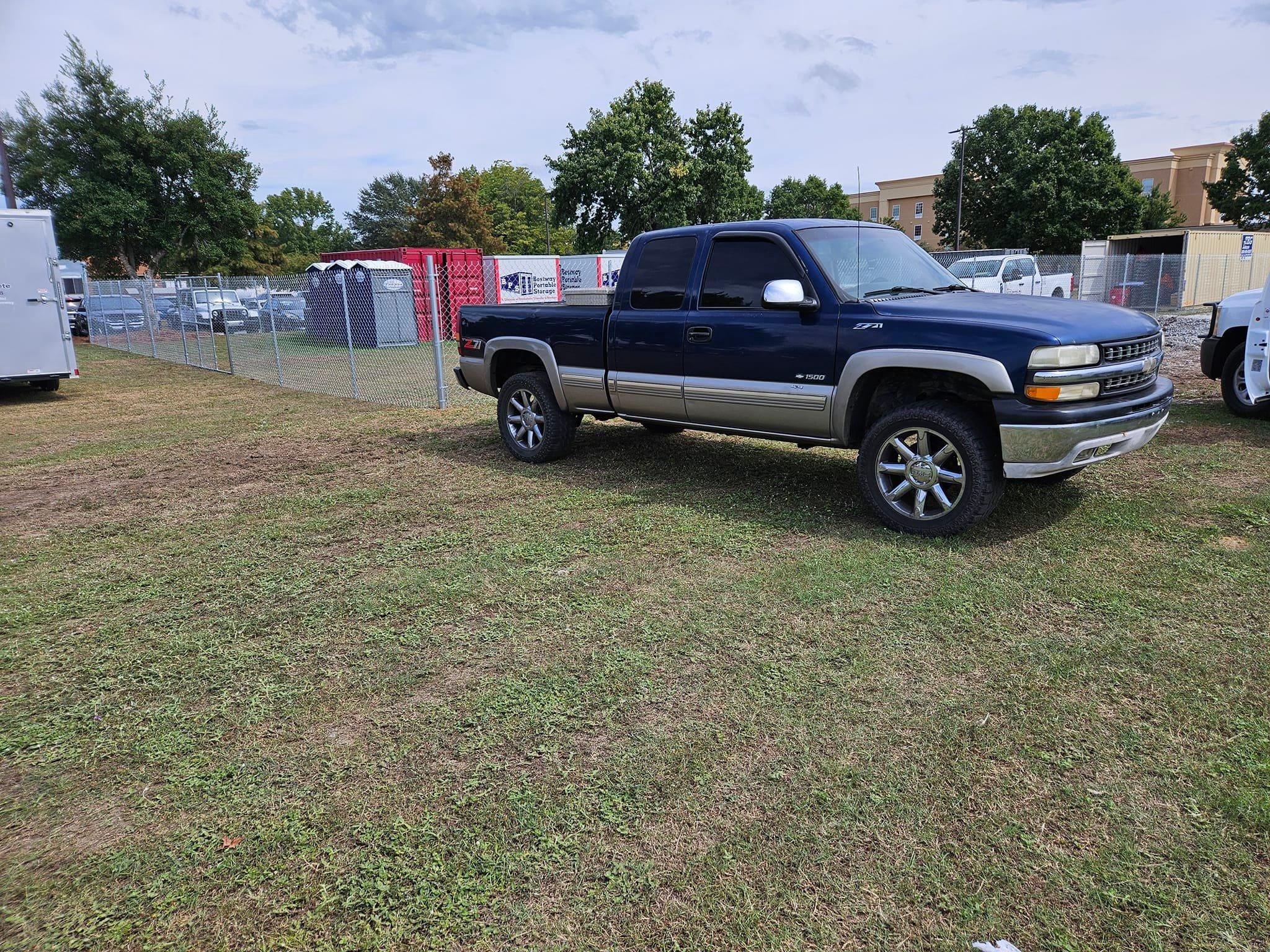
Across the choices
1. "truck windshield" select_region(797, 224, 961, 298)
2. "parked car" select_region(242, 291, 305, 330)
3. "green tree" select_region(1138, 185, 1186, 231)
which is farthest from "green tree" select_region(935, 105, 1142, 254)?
"truck windshield" select_region(797, 224, 961, 298)

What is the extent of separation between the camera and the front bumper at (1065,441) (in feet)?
15.6

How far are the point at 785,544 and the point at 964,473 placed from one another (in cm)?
118

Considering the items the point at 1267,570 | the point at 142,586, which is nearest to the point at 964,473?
the point at 1267,570

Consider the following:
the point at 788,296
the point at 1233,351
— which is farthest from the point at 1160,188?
the point at 788,296

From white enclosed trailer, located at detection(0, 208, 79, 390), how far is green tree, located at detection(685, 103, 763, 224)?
115ft

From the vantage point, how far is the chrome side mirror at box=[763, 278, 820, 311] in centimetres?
546

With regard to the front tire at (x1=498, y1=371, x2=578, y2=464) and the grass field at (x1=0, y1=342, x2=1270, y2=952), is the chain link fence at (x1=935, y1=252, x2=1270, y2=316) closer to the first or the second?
the front tire at (x1=498, y1=371, x2=578, y2=464)

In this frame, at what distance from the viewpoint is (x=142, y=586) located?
495cm

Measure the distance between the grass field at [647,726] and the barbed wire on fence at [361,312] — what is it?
659 cm

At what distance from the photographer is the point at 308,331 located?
1806cm

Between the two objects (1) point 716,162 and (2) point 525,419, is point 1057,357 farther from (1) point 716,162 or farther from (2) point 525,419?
(1) point 716,162

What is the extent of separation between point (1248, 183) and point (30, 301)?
2481 inches

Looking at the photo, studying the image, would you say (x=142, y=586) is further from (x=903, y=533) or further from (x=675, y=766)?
(x=903, y=533)

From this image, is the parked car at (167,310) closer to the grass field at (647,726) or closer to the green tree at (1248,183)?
the grass field at (647,726)
